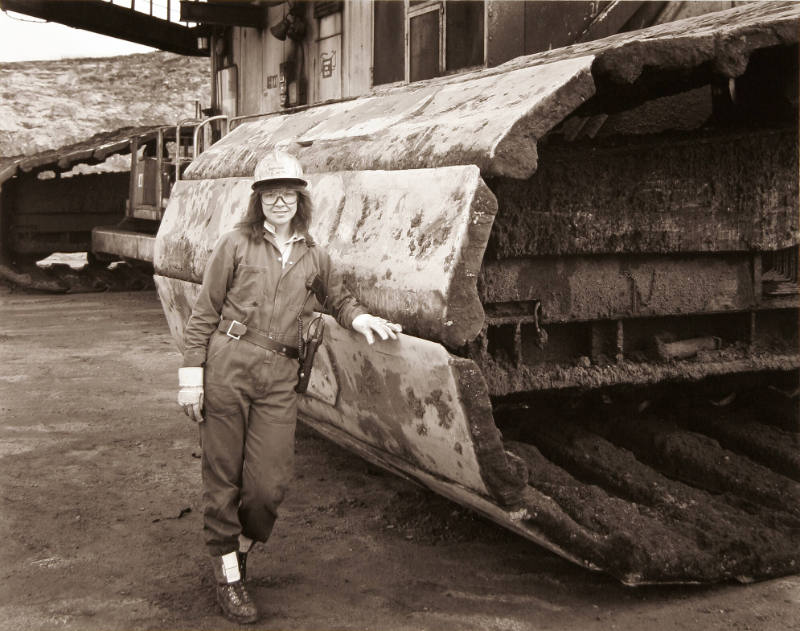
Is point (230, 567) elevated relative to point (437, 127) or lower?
lower

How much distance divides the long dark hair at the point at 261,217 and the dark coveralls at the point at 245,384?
0.03m

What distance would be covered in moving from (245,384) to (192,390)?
178 mm

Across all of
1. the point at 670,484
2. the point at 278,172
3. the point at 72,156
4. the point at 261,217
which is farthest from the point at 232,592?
the point at 72,156

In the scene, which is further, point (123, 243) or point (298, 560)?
point (123, 243)

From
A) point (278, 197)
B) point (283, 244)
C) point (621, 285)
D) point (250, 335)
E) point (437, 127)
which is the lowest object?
point (250, 335)

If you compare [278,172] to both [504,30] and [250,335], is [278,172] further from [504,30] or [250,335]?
[504,30]

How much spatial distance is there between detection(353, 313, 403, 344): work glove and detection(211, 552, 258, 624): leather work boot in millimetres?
881

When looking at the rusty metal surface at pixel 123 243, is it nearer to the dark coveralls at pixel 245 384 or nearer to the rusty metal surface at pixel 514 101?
the rusty metal surface at pixel 514 101

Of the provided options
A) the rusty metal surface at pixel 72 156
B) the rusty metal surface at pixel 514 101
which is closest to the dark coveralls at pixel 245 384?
the rusty metal surface at pixel 514 101

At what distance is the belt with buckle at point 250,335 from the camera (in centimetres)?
347

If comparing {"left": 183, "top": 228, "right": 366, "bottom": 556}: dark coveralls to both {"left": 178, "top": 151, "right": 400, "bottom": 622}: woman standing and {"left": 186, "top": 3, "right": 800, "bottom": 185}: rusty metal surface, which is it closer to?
{"left": 178, "top": 151, "right": 400, "bottom": 622}: woman standing

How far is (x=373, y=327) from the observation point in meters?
3.45

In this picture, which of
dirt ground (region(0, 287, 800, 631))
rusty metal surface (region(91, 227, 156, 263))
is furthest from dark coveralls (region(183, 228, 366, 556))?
rusty metal surface (region(91, 227, 156, 263))

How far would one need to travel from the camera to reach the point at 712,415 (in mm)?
4805
